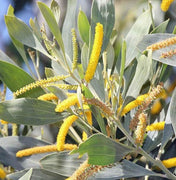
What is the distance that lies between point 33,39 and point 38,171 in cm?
26

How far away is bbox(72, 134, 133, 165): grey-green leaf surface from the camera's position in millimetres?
529

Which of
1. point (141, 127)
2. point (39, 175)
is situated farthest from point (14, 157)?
point (141, 127)

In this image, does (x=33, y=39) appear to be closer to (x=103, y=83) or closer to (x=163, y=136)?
(x=103, y=83)

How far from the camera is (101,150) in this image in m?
0.55

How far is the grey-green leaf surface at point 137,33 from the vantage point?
705 millimetres

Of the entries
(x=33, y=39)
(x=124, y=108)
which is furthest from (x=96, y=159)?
(x=33, y=39)

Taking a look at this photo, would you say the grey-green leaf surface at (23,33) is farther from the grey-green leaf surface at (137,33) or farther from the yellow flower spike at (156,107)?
the yellow flower spike at (156,107)

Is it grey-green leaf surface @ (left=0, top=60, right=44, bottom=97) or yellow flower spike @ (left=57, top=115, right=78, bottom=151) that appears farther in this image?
grey-green leaf surface @ (left=0, top=60, right=44, bottom=97)

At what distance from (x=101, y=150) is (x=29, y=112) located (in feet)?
0.52

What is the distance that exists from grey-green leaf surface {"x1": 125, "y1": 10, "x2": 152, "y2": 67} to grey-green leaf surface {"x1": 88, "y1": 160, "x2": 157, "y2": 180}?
200 millimetres

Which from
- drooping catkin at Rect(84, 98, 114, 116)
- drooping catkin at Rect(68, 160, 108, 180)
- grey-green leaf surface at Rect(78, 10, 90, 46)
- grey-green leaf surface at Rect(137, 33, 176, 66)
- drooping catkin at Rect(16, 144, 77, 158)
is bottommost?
drooping catkin at Rect(16, 144, 77, 158)

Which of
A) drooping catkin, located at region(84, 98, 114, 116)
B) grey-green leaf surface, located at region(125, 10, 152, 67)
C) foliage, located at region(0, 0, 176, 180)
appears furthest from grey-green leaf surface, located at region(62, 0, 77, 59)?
drooping catkin, located at region(84, 98, 114, 116)

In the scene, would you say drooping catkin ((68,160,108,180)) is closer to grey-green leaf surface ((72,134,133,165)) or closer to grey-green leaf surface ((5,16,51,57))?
grey-green leaf surface ((72,134,133,165))

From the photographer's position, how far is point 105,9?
683mm
